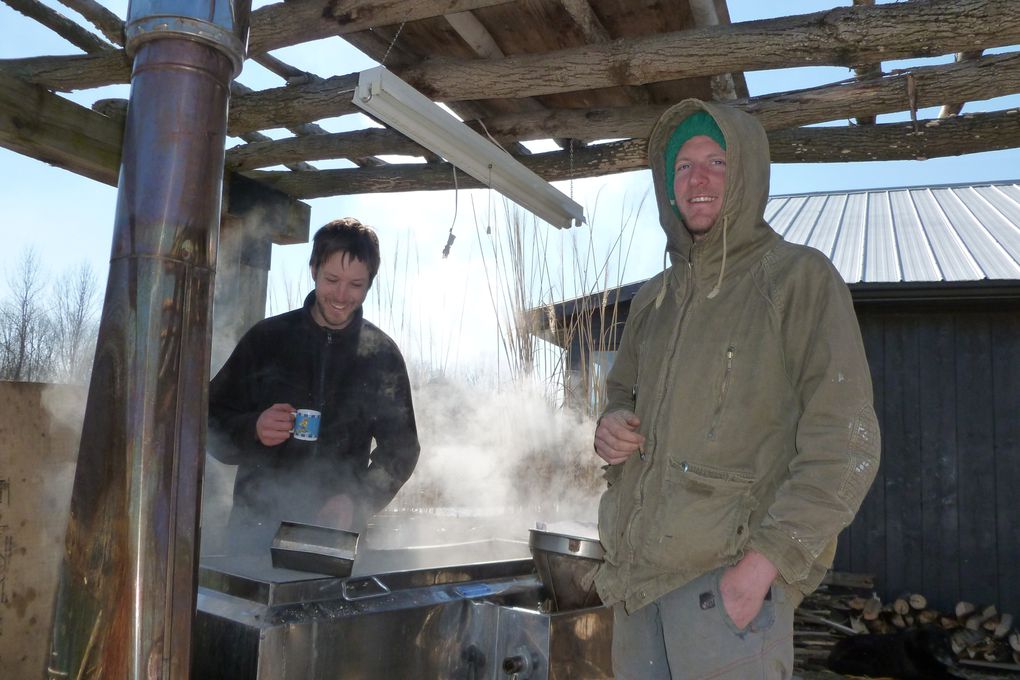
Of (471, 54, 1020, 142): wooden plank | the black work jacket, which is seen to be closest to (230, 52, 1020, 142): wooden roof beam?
(471, 54, 1020, 142): wooden plank

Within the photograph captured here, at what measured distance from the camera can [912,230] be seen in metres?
9.21

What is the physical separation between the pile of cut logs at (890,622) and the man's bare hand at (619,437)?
507 cm

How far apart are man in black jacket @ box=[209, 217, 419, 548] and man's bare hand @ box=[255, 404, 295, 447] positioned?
1.12 ft

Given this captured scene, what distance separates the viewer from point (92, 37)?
380 centimetres

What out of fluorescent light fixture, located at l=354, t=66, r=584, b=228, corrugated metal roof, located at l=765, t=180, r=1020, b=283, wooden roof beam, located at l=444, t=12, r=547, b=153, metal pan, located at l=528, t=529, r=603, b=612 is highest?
corrugated metal roof, located at l=765, t=180, r=1020, b=283

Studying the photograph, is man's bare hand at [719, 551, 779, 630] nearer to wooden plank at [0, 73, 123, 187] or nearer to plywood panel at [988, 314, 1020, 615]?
wooden plank at [0, 73, 123, 187]

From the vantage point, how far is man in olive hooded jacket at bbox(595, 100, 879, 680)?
5.05 feet

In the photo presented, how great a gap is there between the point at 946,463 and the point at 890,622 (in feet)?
5.17

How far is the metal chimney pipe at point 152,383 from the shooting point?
5.06 ft

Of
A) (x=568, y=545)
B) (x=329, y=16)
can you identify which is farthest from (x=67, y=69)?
(x=568, y=545)

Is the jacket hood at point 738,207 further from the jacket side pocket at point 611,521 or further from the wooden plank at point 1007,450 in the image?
the wooden plank at point 1007,450

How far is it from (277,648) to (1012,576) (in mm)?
7300

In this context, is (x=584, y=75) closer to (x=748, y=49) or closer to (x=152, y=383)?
(x=748, y=49)

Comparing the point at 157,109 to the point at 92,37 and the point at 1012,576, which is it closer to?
the point at 92,37
